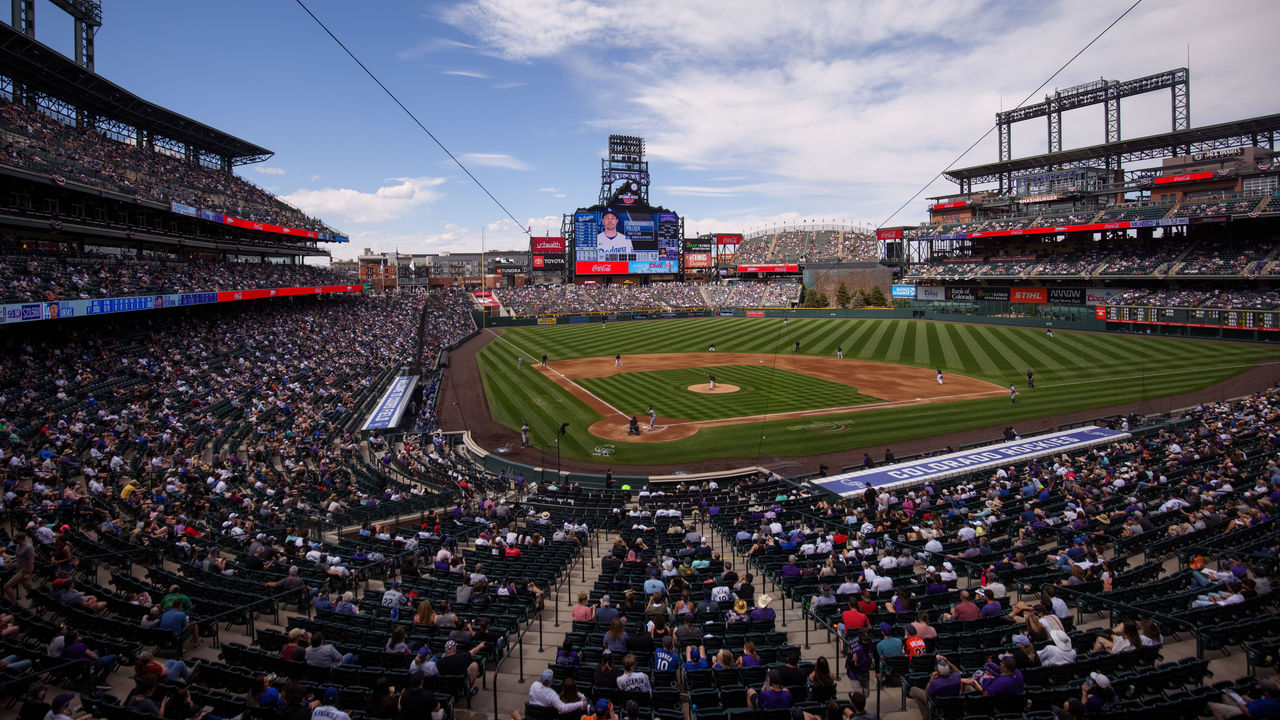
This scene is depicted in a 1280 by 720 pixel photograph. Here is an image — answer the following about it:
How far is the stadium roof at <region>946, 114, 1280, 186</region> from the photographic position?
59312mm

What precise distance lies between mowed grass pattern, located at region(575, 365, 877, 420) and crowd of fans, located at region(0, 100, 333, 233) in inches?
1037

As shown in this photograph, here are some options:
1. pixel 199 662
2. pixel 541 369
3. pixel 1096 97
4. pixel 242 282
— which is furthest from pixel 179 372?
pixel 1096 97

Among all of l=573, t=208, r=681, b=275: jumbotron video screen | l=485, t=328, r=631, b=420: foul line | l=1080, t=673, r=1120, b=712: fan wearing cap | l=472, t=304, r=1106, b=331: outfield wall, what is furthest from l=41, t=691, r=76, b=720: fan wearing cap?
l=573, t=208, r=681, b=275: jumbotron video screen

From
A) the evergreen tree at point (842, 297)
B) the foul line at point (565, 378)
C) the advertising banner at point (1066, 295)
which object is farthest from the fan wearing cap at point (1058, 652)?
the evergreen tree at point (842, 297)

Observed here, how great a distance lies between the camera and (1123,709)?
5930 mm

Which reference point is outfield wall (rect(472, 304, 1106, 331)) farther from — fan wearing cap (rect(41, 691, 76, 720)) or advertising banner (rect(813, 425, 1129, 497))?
fan wearing cap (rect(41, 691, 76, 720))

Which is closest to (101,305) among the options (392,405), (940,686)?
(392,405)

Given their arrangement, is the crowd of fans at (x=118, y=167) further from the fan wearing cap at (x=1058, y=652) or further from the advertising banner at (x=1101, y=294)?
the advertising banner at (x=1101, y=294)

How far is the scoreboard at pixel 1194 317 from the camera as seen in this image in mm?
45438

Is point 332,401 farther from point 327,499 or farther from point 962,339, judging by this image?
point 962,339

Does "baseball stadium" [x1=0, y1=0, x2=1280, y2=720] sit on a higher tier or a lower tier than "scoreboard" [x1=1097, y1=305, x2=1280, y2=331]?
lower

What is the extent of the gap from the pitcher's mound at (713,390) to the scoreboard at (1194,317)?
38638 mm

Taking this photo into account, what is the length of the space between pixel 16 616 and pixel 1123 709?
1246 cm

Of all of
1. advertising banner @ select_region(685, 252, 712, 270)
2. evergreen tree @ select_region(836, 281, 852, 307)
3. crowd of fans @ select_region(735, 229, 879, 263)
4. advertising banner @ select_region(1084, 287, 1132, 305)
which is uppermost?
crowd of fans @ select_region(735, 229, 879, 263)
